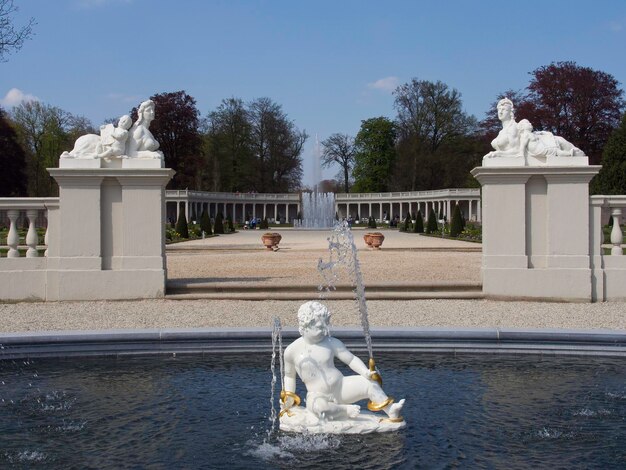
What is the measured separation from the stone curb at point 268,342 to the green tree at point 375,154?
90924mm

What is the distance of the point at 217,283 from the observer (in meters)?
14.0

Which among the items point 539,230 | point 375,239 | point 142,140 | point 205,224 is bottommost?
point 375,239

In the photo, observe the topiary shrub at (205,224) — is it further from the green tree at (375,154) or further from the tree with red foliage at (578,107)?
the green tree at (375,154)

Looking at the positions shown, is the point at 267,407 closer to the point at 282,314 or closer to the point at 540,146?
the point at 282,314

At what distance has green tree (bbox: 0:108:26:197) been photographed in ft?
198

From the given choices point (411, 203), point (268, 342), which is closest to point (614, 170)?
point (411, 203)

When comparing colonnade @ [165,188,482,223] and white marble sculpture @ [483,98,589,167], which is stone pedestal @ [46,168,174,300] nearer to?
white marble sculpture @ [483,98,589,167]

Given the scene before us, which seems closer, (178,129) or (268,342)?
(268,342)

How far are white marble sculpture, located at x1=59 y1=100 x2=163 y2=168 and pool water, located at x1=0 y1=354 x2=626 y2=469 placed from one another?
5.62 meters

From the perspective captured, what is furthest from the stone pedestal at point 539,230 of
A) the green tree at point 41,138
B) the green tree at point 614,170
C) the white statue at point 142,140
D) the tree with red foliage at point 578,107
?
the green tree at point 41,138

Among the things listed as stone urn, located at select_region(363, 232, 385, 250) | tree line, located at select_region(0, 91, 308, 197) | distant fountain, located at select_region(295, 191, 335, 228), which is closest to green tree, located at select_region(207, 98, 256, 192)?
tree line, located at select_region(0, 91, 308, 197)

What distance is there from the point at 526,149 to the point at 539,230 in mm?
1549

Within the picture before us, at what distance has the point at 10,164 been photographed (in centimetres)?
6094

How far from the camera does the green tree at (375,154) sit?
9881 centimetres
